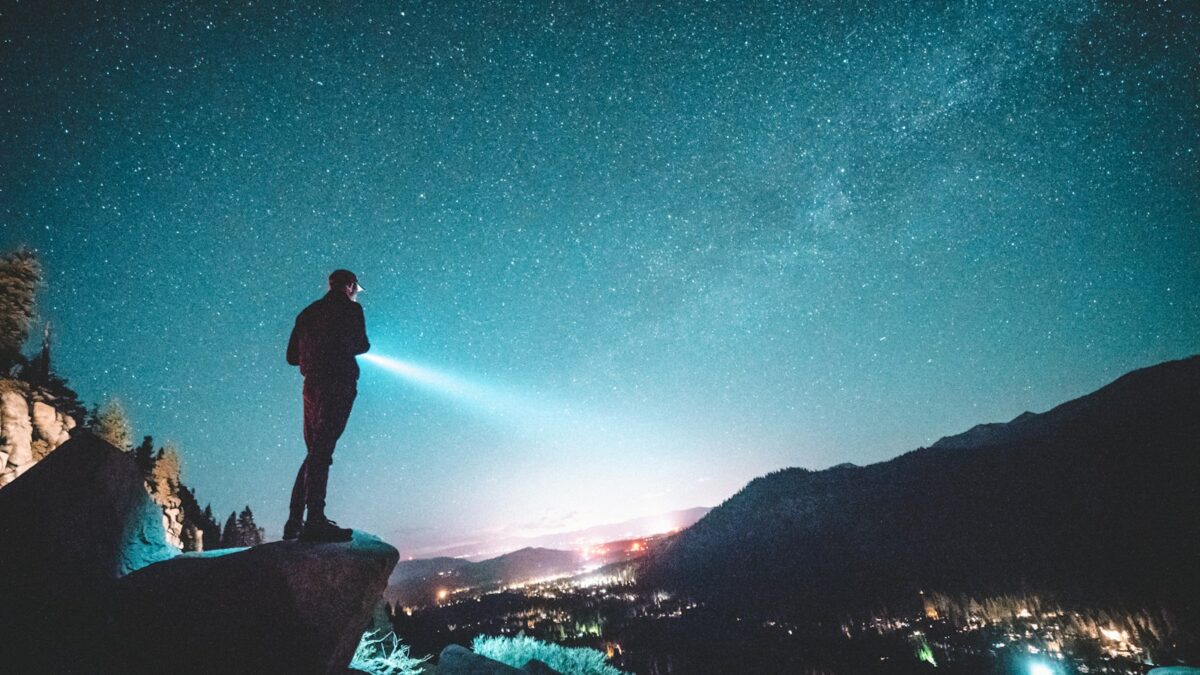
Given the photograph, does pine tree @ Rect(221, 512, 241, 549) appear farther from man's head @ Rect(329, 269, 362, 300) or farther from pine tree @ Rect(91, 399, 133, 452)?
man's head @ Rect(329, 269, 362, 300)

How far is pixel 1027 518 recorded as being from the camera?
327ft

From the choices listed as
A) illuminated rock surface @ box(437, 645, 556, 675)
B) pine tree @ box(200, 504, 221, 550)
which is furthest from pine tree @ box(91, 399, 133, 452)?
illuminated rock surface @ box(437, 645, 556, 675)

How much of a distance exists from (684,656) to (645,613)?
3977cm

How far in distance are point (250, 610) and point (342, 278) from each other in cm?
435

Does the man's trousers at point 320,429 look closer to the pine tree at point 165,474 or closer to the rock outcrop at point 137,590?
the rock outcrop at point 137,590

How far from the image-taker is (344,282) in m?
6.57

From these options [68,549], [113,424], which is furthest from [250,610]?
[113,424]

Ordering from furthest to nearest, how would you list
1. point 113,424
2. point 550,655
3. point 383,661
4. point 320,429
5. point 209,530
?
point 209,530
point 113,424
point 550,655
point 383,661
point 320,429

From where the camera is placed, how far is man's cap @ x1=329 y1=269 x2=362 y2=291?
6.53 metres

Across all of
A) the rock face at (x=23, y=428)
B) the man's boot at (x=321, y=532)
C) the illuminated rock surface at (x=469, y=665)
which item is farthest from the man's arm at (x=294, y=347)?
the rock face at (x=23, y=428)

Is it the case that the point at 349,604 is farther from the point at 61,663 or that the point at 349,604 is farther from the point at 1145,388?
the point at 1145,388

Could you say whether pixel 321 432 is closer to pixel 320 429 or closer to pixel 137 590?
pixel 320 429

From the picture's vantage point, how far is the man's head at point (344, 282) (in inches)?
257

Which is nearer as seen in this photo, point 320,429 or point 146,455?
point 320,429
